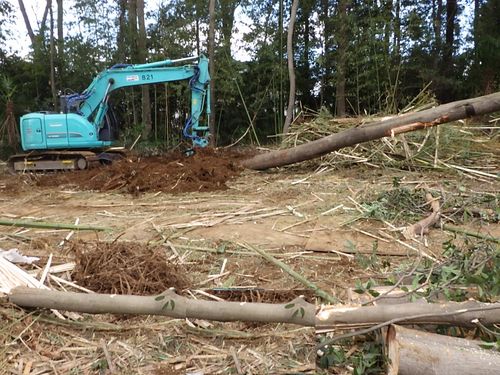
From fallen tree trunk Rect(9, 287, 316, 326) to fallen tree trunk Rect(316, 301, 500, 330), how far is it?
0.62 ft

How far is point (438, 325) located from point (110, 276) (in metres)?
2.26

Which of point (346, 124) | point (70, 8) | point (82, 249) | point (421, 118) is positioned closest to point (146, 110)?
point (70, 8)

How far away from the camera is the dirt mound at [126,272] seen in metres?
3.44

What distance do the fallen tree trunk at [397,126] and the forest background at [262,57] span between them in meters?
10.3

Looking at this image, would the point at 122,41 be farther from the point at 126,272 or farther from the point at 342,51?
the point at 126,272

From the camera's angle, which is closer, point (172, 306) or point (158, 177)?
point (172, 306)

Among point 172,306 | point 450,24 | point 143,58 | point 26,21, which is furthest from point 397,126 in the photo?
point 26,21

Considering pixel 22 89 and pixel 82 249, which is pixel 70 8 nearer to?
pixel 22 89

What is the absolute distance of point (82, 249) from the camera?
13.6 ft

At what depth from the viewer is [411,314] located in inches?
91.1

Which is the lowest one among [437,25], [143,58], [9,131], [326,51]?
[9,131]

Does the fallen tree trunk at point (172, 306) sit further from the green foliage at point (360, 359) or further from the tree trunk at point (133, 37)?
the tree trunk at point (133, 37)

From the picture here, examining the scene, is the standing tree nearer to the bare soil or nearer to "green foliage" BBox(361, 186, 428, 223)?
the bare soil

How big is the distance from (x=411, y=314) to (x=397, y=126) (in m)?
5.48
